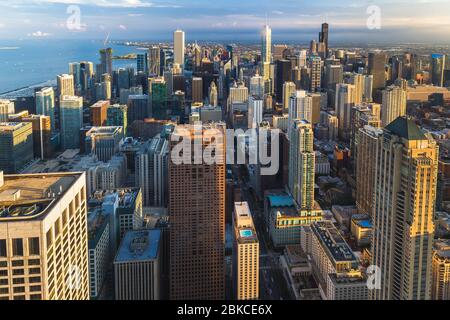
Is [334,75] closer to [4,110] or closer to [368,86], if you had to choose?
[368,86]

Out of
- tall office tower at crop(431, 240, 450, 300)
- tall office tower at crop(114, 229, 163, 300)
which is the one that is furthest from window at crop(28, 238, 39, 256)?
tall office tower at crop(114, 229, 163, 300)

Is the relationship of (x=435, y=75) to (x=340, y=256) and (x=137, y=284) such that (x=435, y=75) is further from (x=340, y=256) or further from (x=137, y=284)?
(x=137, y=284)

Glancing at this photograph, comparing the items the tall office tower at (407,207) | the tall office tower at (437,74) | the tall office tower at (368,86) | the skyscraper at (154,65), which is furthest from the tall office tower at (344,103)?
the tall office tower at (407,207)

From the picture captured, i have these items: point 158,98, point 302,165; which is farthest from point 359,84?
point 302,165

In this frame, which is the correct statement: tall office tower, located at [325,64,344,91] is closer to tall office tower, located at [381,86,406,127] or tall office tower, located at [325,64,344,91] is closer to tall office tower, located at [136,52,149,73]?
tall office tower, located at [381,86,406,127]

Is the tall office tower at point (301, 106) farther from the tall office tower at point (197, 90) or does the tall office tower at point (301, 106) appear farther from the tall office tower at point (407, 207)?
the tall office tower at point (407, 207)
